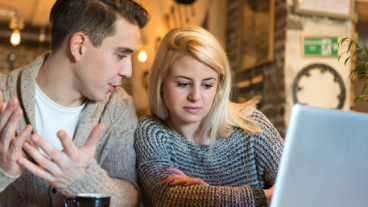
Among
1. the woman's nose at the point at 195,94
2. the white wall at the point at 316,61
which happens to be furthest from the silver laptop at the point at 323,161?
the white wall at the point at 316,61

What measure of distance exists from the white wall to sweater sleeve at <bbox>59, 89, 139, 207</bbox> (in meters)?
1.96

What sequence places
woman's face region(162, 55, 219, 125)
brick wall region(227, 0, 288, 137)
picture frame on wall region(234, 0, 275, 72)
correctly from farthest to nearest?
picture frame on wall region(234, 0, 275, 72), brick wall region(227, 0, 288, 137), woman's face region(162, 55, 219, 125)

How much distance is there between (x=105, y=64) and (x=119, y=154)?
13.2 inches

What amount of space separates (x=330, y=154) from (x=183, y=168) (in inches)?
37.0

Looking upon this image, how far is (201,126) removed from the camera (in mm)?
1604

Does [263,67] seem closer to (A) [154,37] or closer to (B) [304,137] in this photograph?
(A) [154,37]

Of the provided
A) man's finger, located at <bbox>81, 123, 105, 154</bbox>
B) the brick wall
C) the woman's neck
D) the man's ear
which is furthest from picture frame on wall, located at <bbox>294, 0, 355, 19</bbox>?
man's finger, located at <bbox>81, 123, 105, 154</bbox>

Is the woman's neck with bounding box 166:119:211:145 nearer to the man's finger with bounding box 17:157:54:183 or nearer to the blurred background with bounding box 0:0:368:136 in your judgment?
the man's finger with bounding box 17:157:54:183

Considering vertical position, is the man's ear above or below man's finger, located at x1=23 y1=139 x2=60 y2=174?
above

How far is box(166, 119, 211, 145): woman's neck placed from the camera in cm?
158

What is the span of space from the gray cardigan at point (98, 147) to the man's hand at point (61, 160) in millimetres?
135

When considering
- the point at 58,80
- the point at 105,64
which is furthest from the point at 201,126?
the point at 58,80

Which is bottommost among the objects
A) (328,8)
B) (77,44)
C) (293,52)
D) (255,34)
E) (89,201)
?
(89,201)

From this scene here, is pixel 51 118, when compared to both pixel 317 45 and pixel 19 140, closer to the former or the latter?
pixel 19 140
